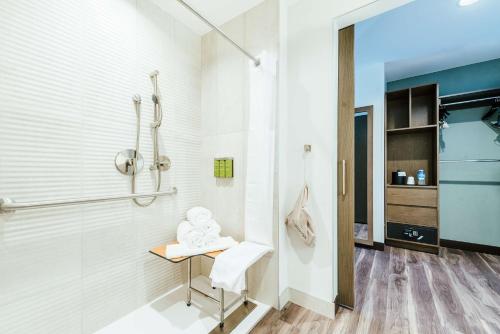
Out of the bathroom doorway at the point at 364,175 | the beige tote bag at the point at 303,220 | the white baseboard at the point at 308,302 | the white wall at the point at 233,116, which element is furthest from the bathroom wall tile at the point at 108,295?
the bathroom doorway at the point at 364,175

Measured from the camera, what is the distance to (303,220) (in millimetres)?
1519

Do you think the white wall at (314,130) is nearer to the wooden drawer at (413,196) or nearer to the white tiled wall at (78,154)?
the white tiled wall at (78,154)

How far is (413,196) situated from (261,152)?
246 cm

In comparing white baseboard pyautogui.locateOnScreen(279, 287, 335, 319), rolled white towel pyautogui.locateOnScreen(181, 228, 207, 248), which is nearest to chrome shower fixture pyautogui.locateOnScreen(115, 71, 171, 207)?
rolled white towel pyautogui.locateOnScreen(181, 228, 207, 248)

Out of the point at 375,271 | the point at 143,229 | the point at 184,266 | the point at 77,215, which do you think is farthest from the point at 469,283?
the point at 77,215

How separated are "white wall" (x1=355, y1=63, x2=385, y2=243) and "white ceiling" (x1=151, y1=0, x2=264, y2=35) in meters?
2.07

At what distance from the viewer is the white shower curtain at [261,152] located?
5.06 ft

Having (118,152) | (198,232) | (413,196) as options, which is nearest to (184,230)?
(198,232)

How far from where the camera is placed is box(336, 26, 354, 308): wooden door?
1.55 metres

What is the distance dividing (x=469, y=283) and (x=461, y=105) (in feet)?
7.27

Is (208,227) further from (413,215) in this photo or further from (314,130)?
(413,215)

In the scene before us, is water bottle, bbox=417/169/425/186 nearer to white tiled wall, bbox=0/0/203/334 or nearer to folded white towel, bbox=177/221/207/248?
folded white towel, bbox=177/221/207/248

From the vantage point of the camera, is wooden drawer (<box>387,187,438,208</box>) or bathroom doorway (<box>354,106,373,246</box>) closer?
wooden drawer (<box>387,187,438,208</box>)

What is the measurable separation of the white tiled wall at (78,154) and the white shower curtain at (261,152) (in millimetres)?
699
